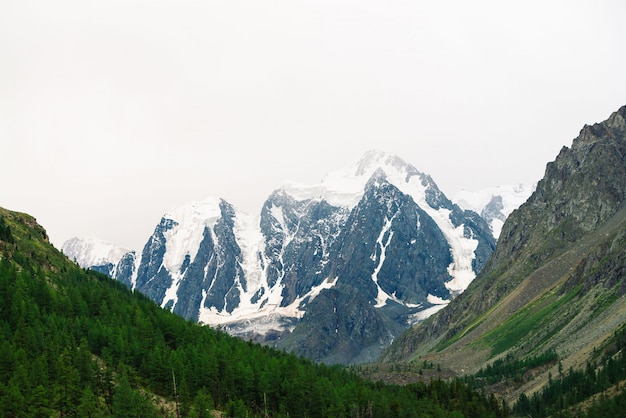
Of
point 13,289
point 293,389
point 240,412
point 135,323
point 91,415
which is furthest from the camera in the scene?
point 135,323

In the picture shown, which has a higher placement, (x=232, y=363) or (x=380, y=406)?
(x=232, y=363)

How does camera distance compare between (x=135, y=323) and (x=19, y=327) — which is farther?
(x=135, y=323)

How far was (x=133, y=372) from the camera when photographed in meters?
152

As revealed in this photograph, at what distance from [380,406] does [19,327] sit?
81640 mm

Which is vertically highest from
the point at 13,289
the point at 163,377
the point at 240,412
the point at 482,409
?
the point at 13,289

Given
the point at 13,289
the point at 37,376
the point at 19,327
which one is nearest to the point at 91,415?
the point at 37,376

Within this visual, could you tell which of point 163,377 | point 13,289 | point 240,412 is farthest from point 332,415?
point 13,289

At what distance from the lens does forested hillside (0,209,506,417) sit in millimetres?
124812

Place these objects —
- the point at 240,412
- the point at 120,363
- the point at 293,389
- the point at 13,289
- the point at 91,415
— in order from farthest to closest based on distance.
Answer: the point at 13,289 → the point at 293,389 → the point at 120,363 → the point at 240,412 → the point at 91,415

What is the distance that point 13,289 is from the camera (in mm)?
173375

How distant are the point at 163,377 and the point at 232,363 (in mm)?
19152

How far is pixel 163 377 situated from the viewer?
6033 inches

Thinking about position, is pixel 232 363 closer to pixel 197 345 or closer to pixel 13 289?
pixel 197 345

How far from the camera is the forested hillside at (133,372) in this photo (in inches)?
4914
